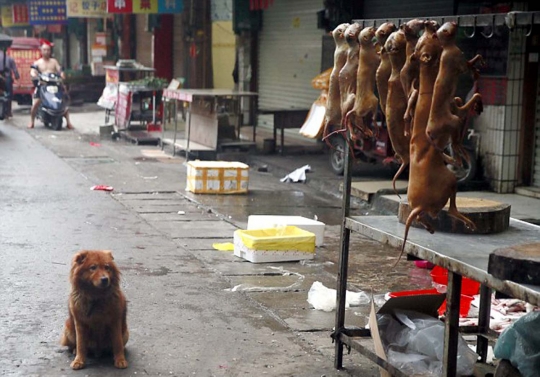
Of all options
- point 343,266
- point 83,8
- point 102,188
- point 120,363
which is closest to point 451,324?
point 343,266

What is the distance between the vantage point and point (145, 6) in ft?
68.4

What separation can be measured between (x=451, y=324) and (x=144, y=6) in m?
17.3

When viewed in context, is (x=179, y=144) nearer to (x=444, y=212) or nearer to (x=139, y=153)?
(x=139, y=153)

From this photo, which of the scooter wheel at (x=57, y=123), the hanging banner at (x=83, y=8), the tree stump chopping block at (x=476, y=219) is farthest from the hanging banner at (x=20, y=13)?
the tree stump chopping block at (x=476, y=219)

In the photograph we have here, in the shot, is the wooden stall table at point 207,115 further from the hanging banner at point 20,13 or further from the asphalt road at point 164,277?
the hanging banner at point 20,13

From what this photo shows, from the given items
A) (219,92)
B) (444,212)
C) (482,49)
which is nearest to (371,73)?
(444,212)

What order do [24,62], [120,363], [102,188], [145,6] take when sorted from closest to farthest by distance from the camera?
[120,363], [102,188], [145,6], [24,62]

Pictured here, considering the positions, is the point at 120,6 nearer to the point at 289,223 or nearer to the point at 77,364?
the point at 289,223

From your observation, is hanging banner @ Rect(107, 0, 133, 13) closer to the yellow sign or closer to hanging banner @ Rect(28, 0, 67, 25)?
the yellow sign

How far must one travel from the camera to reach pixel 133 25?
2964 centimetres

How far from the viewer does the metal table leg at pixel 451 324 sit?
4699mm

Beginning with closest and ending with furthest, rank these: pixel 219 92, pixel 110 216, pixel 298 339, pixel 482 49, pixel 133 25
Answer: pixel 298 339 < pixel 110 216 < pixel 482 49 < pixel 219 92 < pixel 133 25

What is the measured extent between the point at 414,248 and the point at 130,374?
2096 millimetres

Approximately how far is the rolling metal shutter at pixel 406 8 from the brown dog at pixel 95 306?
855cm
